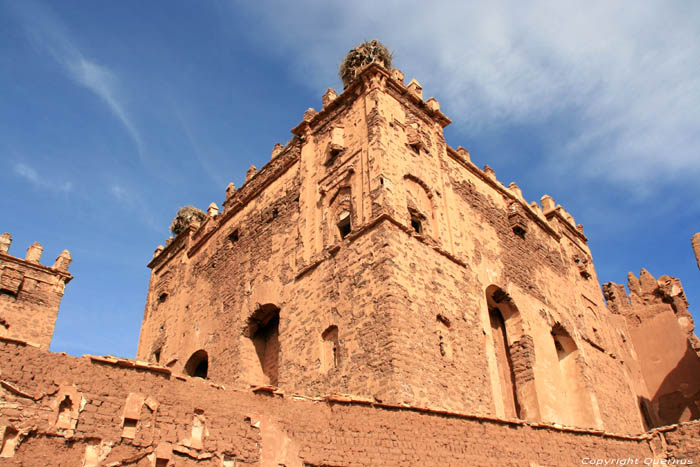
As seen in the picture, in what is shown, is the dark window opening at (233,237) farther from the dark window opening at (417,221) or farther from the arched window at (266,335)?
the dark window opening at (417,221)

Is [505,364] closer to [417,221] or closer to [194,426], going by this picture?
[417,221]

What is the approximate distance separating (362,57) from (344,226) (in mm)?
6728

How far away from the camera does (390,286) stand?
473 inches

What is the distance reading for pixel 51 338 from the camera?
19281 millimetres

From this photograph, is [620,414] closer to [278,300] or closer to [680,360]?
[680,360]

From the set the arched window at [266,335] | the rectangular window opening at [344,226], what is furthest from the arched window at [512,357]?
the arched window at [266,335]

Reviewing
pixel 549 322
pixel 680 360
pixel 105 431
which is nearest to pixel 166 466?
pixel 105 431

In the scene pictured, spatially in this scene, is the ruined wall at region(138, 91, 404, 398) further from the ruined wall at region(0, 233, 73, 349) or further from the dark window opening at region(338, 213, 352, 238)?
the ruined wall at region(0, 233, 73, 349)

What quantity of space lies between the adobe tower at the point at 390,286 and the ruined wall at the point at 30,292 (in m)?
3.42

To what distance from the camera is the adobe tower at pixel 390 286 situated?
12375 mm

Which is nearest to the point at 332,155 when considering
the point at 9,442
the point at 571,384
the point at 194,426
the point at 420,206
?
the point at 420,206

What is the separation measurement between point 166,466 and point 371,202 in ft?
25.7

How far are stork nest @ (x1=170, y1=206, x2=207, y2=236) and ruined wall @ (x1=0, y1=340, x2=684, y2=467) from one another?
1802 centimetres

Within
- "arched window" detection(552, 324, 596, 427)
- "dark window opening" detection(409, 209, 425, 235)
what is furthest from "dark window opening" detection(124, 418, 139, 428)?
"arched window" detection(552, 324, 596, 427)
